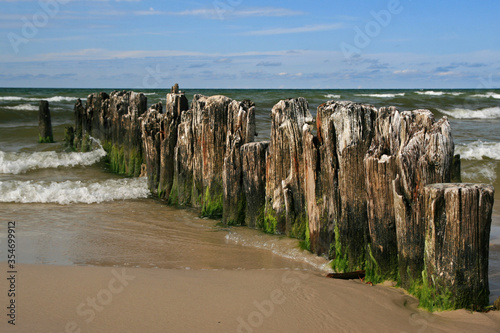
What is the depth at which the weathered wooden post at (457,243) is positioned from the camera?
320cm

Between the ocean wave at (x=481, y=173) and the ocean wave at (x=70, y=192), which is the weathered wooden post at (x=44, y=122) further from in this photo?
the ocean wave at (x=481, y=173)

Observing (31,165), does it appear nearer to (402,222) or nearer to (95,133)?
(95,133)

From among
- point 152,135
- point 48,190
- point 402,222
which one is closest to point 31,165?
point 48,190

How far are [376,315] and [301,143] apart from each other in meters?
2.15

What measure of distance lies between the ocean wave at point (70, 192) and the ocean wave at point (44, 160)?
2.10m

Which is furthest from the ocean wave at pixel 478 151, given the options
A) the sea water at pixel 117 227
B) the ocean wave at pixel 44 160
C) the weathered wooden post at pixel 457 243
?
the weathered wooden post at pixel 457 243

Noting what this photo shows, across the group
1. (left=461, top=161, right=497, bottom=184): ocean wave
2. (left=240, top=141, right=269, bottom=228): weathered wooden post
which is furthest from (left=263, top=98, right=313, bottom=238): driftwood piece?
(left=461, top=161, right=497, bottom=184): ocean wave

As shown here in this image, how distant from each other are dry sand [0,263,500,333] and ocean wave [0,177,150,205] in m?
3.21

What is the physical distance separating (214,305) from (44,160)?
8.30m

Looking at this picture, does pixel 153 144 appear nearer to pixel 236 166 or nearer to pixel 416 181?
pixel 236 166

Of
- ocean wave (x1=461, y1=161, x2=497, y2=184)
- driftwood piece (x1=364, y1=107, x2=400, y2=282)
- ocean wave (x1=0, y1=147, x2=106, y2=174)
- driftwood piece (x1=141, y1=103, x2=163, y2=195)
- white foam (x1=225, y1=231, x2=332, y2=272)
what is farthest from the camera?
ocean wave (x1=0, y1=147, x2=106, y2=174)

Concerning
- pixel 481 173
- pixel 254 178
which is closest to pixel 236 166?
pixel 254 178

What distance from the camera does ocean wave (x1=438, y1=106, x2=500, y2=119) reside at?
2603 centimetres

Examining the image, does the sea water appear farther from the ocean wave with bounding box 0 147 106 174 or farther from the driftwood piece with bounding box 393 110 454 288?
the driftwood piece with bounding box 393 110 454 288
